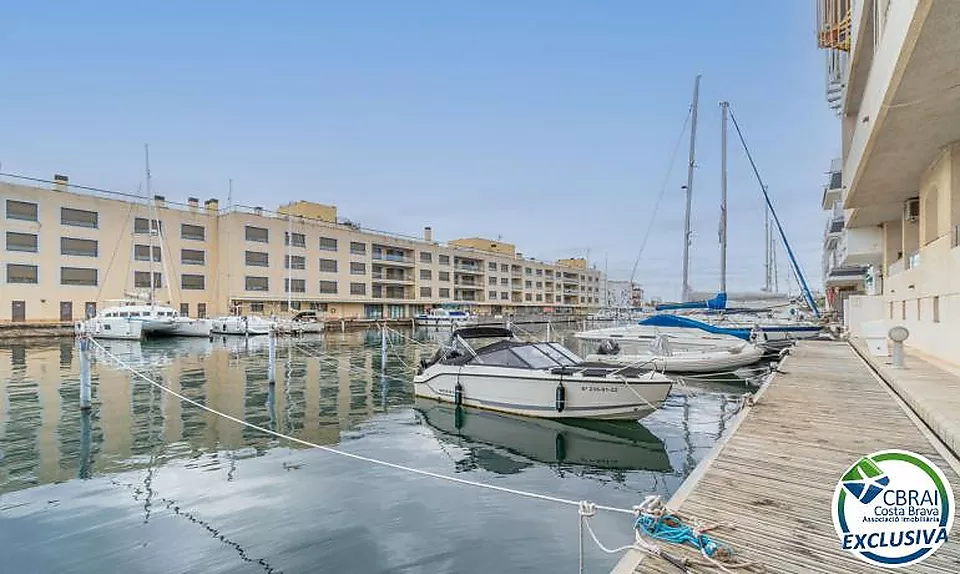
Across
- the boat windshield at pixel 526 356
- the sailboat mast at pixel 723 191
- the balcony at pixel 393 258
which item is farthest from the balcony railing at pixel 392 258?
the boat windshield at pixel 526 356

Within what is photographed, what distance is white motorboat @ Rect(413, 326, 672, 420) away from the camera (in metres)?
12.1

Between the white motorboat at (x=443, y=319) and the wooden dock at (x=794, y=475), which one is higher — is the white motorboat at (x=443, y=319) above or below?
below

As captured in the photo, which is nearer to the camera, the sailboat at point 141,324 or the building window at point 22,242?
the sailboat at point 141,324

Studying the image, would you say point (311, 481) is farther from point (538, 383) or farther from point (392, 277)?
point (392, 277)

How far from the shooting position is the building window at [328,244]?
68.5 metres

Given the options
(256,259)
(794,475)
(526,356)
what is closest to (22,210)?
(256,259)

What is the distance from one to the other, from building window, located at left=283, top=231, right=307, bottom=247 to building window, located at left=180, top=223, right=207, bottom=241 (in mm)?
8944

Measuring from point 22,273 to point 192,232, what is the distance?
15650mm

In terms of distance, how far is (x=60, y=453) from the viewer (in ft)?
34.1

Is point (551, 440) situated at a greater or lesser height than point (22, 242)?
lesser

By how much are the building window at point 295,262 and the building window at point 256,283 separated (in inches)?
118

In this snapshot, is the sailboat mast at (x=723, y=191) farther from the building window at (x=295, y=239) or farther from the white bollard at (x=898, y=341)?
the building window at (x=295, y=239)

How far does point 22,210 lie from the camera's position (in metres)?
48.1

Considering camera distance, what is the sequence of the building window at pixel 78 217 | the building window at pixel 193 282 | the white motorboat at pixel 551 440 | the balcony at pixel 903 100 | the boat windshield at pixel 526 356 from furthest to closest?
the building window at pixel 193 282 → the building window at pixel 78 217 → the boat windshield at pixel 526 356 → the white motorboat at pixel 551 440 → the balcony at pixel 903 100
